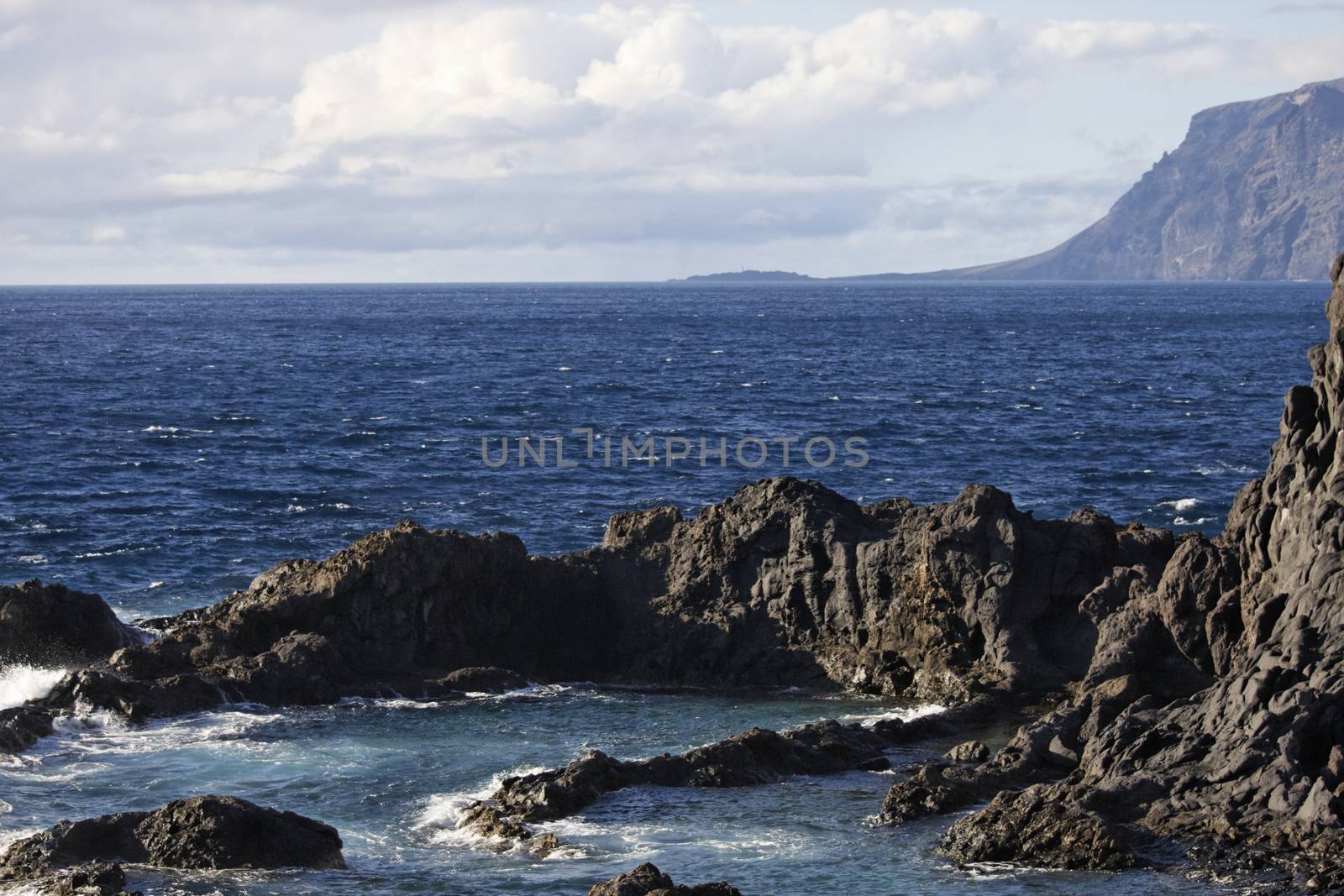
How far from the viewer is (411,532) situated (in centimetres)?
3891

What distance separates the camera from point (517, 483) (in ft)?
211

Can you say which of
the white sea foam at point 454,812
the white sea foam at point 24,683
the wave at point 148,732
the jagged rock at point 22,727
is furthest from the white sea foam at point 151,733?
the white sea foam at point 454,812

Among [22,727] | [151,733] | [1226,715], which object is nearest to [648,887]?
[1226,715]

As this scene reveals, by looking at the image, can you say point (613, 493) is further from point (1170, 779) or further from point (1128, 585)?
point (1170, 779)

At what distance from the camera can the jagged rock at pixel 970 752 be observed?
98.7 ft

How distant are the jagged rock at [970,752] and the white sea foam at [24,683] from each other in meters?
18.8

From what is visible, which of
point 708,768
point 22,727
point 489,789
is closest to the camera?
point 708,768

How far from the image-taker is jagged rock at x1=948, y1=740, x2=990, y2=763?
30078 millimetres

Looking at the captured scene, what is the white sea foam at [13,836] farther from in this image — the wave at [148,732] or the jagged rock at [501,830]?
the jagged rock at [501,830]

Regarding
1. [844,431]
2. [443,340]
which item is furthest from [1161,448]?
[443,340]

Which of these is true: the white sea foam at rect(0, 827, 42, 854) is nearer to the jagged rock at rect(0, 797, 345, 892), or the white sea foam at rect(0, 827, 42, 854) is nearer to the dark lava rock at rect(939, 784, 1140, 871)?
the jagged rock at rect(0, 797, 345, 892)

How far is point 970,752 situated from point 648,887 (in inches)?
399

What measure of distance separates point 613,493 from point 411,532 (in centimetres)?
2292

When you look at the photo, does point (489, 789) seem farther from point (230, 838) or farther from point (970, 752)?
point (970, 752)
